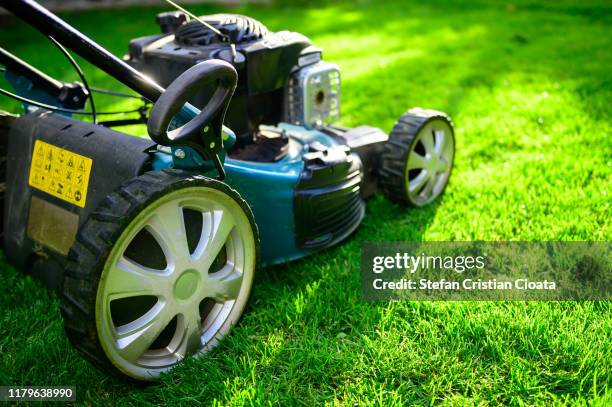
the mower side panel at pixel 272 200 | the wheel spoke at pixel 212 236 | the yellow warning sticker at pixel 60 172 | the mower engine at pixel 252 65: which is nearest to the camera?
the wheel spoke at pixel 212 236

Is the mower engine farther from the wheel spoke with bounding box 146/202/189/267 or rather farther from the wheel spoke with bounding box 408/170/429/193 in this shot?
the wheel spoke with bounding box 146/202/189/267

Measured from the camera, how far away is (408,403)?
5.44 feet

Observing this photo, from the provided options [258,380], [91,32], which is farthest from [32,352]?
[91,32]

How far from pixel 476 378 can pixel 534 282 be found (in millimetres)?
555

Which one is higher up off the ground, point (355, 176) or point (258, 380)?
point (355, 176)

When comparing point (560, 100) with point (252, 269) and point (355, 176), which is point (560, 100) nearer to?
point (355, 176)

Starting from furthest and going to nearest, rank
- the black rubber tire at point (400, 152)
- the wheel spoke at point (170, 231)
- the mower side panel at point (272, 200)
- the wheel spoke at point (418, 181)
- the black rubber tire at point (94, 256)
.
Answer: the wheel spoke at point (418, 181) → the black rubber tire at point (400, 152) → the mower side panel at point (272, 200) → the wheel spoke at point (170, 231) → the black rubber tire at point (94, 256)

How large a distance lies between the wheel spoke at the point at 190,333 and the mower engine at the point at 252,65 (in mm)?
793

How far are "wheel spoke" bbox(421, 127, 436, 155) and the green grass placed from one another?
0.23m

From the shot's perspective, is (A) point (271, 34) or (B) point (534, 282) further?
(A) point (271, 34)

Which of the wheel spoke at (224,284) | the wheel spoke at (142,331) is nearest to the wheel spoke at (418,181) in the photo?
the wheel spoke at (224,284)

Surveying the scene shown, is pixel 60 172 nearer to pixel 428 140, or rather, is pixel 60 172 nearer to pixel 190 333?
pixel 190 333

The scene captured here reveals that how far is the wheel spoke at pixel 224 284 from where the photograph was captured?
1794 millimetres

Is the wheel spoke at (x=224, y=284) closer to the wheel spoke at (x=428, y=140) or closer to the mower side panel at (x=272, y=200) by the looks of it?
the mower side panel at (x=272, y=200)
